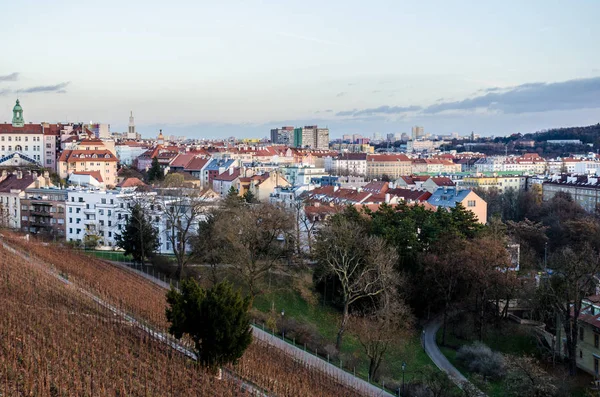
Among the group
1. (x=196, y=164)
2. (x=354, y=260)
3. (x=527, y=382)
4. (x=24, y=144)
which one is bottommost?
(x=527, y=382)

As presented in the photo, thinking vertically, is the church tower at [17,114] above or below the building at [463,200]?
above

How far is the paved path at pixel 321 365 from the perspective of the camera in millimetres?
22734

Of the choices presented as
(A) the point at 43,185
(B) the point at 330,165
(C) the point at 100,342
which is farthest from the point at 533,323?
(B) the point at 330,165

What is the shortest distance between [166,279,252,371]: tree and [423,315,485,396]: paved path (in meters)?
9.60

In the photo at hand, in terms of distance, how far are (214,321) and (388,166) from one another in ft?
335

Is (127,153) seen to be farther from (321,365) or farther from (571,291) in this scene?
(571,291)

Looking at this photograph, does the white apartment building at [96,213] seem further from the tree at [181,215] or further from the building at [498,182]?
the building at [498,182]

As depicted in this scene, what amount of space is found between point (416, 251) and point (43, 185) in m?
34.0

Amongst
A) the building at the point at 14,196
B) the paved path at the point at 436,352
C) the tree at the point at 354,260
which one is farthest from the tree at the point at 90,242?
the paved path at the point at 436,352

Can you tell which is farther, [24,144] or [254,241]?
[24,144]

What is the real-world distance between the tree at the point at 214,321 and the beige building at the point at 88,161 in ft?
172

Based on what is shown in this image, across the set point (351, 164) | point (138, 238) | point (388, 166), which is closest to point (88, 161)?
point (138, 238)

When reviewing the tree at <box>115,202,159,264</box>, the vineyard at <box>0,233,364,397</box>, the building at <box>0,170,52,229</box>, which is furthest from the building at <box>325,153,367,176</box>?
the vineyard at <box>0,233,364,397</box>

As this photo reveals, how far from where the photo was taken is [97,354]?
61.1 ft
